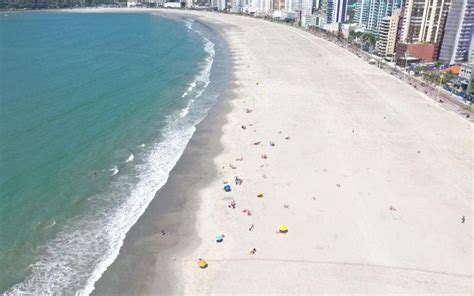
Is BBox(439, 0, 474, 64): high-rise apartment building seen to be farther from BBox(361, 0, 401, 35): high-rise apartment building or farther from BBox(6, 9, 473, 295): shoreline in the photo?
BBox(361, 0, 401, 35): high-rise apartment building

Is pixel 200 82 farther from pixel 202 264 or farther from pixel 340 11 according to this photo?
pixel 340 11

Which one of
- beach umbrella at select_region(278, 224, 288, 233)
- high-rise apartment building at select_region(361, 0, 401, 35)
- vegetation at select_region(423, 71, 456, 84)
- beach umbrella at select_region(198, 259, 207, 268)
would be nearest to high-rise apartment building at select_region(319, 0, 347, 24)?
high-rise apartment building at select_region(361, 0, 401, 35)

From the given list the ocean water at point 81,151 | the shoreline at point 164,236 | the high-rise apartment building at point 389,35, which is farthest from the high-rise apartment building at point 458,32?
the shoreline at point 164,236

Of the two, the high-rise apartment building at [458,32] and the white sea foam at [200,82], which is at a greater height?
the high-rise apartment building at [458,32]

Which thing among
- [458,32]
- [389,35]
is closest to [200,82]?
[458,32]

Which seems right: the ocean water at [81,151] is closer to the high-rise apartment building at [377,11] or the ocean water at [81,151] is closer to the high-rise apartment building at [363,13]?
the high-rise apartment building at [377,11]

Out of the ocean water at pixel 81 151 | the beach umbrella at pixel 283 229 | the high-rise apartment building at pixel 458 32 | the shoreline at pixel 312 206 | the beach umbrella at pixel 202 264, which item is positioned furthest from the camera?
the high-rise apartment building at pixel 458 32

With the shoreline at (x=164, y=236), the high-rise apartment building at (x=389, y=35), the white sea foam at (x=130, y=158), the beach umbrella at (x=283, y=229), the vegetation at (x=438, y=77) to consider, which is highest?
the high-rise apartment building at (x=389, y=35)

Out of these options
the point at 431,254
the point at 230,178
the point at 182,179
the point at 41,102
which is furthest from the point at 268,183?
the point at 41,102
